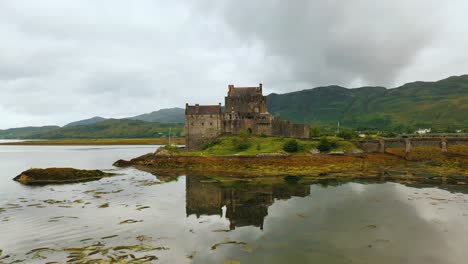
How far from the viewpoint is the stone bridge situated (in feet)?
222

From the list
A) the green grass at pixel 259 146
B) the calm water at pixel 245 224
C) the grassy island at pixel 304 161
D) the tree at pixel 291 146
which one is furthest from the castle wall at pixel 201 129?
the calm water at pixel 245 224

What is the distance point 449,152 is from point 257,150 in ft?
136

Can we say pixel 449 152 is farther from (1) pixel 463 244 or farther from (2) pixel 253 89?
(1) pixel 463 244

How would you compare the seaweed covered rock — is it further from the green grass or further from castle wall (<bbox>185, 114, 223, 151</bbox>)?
castle wall (<bbox>185, 114, 223, 151</bbox>)

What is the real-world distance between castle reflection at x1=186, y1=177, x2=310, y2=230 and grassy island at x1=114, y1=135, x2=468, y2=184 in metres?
8.35

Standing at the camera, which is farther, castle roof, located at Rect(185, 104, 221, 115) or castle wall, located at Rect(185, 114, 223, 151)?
castle roof, located at Rect(185, 104, 221, 115)

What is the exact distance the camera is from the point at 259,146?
6525 cm

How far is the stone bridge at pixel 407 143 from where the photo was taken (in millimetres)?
67562

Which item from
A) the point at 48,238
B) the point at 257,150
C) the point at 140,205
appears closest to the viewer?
the point at 48,238

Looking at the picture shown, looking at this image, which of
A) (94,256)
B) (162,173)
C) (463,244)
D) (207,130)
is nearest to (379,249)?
(463,244)

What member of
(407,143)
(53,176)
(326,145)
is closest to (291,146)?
(326,145)

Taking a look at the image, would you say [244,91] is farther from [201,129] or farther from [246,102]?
[201,129]

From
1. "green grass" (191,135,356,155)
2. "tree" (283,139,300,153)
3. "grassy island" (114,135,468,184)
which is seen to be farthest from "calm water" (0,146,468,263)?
"green grass" (191,135,356,155)

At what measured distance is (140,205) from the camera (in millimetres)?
30422
